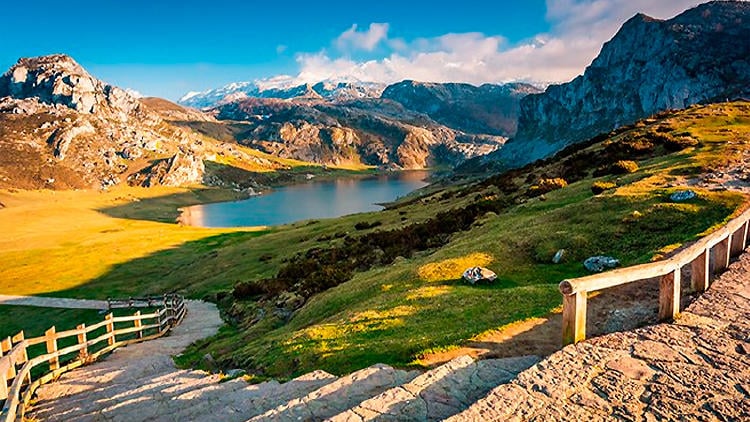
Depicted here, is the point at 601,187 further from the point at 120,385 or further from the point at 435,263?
the point at 120,385

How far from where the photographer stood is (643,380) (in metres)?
7.78

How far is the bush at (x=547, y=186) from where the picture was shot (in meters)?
37.8

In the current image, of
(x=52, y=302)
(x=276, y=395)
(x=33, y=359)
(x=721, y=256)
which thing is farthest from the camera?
(x=52, y=302)

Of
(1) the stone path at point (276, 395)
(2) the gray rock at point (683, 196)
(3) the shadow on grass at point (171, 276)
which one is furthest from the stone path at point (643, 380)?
(3) the shadow on grass at point (171, 276)

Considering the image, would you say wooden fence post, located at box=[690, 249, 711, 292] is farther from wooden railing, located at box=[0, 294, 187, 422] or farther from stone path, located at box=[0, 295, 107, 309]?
stone path, located at box=[0, 295, 107, 309]

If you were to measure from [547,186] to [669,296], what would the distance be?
29305mm

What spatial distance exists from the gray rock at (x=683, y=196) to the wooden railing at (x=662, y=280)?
7.70 metres

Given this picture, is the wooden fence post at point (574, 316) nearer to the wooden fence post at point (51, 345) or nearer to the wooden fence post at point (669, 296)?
the wooden fence post at point (669, 296)

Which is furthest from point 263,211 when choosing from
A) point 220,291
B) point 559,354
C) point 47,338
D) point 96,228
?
point 559,354

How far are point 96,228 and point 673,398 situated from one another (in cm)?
Answer: 14310

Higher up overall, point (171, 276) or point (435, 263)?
point (435, 263)

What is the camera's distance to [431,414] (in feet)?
23.5

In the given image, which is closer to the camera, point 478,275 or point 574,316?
point 574,316

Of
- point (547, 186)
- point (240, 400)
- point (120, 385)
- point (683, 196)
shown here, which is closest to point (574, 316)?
point (240, 400)
